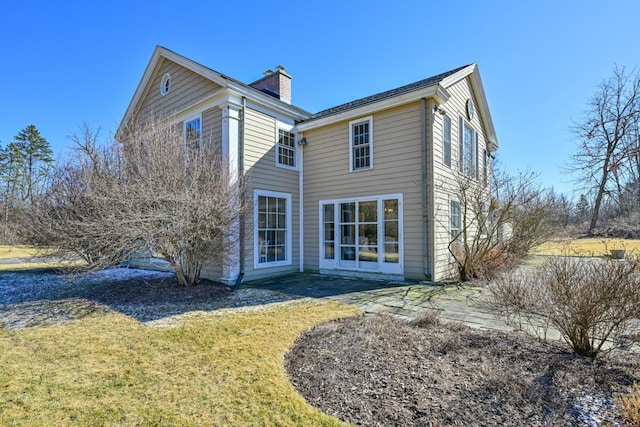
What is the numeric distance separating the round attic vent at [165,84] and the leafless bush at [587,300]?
12064mm

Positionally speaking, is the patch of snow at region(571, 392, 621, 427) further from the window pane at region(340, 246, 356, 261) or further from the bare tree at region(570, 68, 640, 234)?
the bare tree at region(570, 68, 640, 234)

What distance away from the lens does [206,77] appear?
9195mm

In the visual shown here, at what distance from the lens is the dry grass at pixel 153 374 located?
249 centimetres

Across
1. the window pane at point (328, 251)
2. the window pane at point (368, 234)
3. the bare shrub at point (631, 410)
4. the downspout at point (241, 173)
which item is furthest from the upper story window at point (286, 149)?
the bare shrub at point (631, 410)

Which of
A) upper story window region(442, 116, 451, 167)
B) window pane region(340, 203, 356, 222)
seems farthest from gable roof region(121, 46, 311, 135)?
upper story window region(442, 116, 451, 167)

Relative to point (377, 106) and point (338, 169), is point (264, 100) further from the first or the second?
point (377, 106)

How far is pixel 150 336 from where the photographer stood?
438 cm

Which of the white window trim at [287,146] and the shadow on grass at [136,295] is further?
the white window trim at [287,146]

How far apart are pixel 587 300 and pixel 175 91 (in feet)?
39.6

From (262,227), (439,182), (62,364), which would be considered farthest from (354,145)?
(62,364)

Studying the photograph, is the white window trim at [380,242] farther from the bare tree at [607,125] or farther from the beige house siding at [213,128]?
the bare tree at [607,125]

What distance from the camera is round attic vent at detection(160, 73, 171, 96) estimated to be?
1092 centimetres

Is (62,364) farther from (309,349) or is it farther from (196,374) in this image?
(309,349)

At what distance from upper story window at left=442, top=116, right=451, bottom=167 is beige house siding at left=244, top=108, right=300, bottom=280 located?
484 centimetres
